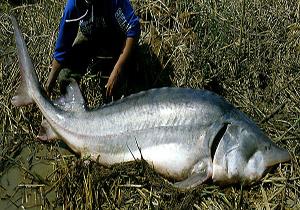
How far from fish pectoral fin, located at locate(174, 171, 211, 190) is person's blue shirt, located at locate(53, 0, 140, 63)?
143cm

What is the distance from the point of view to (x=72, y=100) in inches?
162

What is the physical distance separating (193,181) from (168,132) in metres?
0.39

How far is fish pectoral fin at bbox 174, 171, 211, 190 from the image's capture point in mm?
3637

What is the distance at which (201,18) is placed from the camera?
5.45 meters

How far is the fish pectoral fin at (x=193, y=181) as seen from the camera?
3637 mm

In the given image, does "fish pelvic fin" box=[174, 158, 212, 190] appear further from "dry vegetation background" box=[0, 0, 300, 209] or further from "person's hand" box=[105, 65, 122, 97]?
"person's hand" box=[105, 65, 122, 97]

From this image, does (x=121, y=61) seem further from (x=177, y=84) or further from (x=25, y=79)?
(x=25, y=79)

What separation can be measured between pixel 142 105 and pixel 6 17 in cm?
245

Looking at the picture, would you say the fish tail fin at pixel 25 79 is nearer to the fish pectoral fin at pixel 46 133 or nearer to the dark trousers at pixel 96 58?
the fish pectoral fin at pixel 46 133

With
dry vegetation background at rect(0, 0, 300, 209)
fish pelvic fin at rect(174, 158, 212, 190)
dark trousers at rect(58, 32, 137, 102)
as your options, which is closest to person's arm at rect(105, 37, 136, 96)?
dark trousers at rect(58, 32, 137, 102)

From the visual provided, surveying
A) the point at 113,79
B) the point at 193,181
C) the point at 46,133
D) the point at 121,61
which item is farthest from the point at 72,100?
the point at 193,181

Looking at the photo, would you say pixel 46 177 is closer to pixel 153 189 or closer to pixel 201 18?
pixel 153 189

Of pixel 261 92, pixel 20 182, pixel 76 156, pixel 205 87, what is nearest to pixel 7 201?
pixel 20 182

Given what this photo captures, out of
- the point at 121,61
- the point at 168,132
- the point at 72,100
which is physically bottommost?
the point at 168,132
